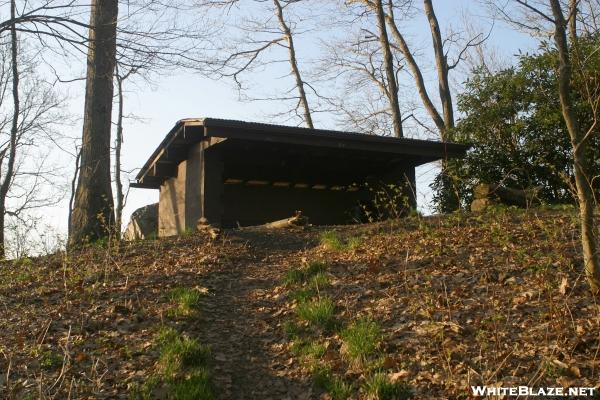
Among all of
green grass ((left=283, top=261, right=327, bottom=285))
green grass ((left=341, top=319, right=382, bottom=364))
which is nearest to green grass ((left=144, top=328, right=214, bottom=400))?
green grass ((left=341, top=319, right=382, bottom=364))

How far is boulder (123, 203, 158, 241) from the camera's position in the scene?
19.0 meters

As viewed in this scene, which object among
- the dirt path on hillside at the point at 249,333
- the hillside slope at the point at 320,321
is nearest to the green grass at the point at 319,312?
the hillside slope at the point at 320,321

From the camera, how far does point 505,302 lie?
247 inches

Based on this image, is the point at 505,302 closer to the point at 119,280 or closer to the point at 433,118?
the point at 119,280

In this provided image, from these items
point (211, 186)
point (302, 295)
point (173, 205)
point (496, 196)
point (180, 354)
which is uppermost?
point (211, 186)

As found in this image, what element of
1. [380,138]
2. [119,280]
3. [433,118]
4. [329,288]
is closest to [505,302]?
[329,288]

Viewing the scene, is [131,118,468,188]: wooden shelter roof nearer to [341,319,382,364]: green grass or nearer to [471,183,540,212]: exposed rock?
[471,183,540,212]: exposed rock

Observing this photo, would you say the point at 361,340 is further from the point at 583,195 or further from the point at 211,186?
the point at 211,186

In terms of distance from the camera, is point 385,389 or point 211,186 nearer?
point 385,389

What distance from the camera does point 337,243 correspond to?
9.61 m

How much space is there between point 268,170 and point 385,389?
443 inches

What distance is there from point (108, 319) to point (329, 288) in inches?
99.9

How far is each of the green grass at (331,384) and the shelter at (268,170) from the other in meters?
7.40

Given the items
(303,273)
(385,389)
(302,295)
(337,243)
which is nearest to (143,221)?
(337,243)
